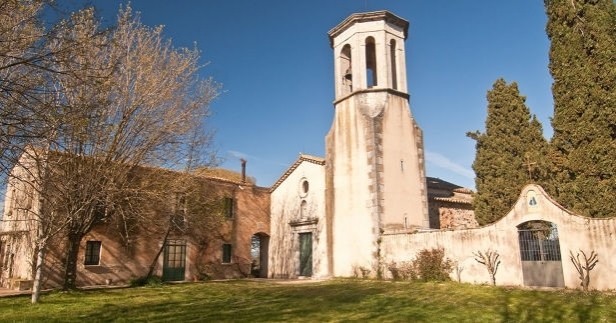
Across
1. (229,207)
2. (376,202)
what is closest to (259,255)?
(229,207)

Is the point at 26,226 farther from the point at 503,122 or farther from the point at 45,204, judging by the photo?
the point at 503,122

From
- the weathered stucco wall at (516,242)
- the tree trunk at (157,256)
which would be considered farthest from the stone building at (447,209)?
the tree trunk at (157,256)

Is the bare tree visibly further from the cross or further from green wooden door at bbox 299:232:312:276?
the cross

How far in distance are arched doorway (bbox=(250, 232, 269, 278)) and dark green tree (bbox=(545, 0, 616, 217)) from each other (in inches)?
616

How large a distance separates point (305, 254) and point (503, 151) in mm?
11339

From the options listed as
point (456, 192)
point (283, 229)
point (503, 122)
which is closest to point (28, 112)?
point (283, 229)

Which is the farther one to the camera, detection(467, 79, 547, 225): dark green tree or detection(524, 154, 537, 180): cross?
detection(467, 79, 547, 225): dark green tree

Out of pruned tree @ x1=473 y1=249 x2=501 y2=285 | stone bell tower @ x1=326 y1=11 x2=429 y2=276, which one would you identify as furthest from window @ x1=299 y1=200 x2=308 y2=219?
pruned tree @ x1=473 y1=249 x2=501 y2=285

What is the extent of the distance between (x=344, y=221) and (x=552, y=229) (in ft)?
29.8

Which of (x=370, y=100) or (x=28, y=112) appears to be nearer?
(x=28, y=112)

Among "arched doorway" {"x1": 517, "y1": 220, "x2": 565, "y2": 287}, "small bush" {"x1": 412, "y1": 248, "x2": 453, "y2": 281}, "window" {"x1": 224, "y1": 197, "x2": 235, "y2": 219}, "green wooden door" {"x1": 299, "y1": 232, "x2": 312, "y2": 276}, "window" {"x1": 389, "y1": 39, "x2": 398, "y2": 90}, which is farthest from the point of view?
"window" {"x1": 224, "y1": 197, "x2": 235, "y2": 219}

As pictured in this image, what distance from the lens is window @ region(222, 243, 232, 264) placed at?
22969 millimetres

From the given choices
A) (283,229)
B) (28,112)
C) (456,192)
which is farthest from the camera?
(456,192)

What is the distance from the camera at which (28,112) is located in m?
6.15
